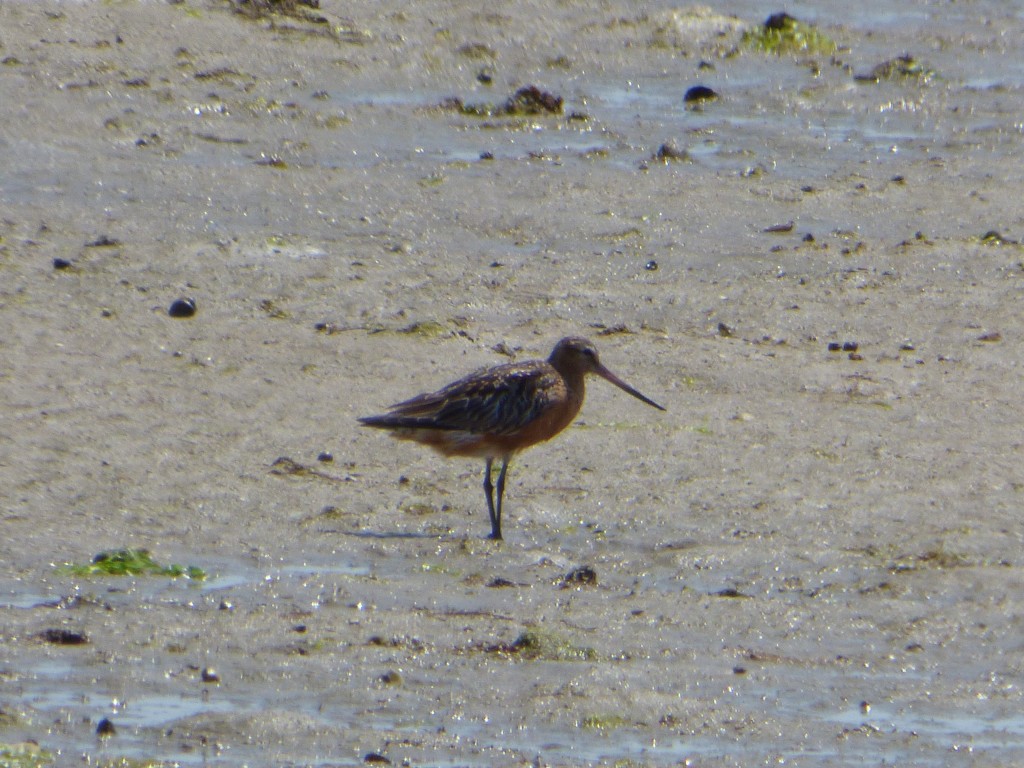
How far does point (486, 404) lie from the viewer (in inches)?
322

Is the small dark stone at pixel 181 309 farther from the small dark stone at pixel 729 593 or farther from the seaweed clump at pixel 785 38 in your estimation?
the seaweed clump at pixel 785 38

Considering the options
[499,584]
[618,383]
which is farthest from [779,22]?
[499,584]

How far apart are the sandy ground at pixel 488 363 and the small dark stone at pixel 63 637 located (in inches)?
2.7

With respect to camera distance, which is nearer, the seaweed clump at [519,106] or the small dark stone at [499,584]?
the small dark stone at [499,584]

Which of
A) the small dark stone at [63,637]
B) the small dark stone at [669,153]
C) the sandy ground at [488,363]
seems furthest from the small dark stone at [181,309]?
the small dark stone at [669,153]

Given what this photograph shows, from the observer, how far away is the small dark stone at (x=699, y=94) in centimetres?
1493

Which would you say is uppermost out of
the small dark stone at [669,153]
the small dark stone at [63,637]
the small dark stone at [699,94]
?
the small dark stone at [699,94]

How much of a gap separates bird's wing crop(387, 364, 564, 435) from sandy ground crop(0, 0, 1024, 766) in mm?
318

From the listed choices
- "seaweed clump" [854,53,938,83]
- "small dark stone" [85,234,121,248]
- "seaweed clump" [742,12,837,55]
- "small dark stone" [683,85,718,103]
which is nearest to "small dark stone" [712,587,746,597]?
"small dark stone" [85,234,121,248]

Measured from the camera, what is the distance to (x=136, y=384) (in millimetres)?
8961

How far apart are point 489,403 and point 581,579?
52.2 inches

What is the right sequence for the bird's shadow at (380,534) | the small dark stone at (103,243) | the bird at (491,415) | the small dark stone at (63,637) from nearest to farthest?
the small dark stone at (63,637)
the bird's shadow at (380,534)
the bird at (491,415)
the small dark stone at (103,243)

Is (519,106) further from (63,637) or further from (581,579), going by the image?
(63,637)

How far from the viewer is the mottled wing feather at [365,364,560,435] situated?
8.11 metres
